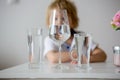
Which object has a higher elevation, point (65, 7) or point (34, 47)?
point (65, 7)

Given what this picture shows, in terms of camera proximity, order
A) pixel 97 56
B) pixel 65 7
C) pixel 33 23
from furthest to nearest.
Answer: pixel 33 23
pixel 65 7
pixel 97 56

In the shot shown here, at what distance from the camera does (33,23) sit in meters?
2.76

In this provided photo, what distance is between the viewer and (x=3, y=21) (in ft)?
9.25

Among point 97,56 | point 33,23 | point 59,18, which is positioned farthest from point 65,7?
point 33,23

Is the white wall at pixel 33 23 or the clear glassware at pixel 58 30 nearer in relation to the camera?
the clear glassware at pixel 58 30

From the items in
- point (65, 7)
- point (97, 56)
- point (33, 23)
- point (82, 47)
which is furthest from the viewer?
point (33, 23)

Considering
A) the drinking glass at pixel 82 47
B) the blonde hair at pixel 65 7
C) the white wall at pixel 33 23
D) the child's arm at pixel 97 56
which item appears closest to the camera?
the drinking glass at pixel 82 47

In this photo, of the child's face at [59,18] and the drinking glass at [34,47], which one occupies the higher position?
the child's face at [59,18]

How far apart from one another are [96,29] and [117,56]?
1915 mm

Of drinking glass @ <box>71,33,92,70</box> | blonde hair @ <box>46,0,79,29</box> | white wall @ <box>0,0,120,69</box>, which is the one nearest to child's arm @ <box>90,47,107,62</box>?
drinking glass @ <box>71,33,92,70</box>

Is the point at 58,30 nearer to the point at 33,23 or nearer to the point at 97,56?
the point at 97,56

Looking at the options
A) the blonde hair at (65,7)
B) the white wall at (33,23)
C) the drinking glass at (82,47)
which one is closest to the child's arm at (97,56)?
the drinking glass at (82,47)

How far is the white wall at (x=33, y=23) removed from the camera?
8.84 feet

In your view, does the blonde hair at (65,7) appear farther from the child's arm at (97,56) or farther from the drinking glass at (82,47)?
the drinking glass at (82,47)
